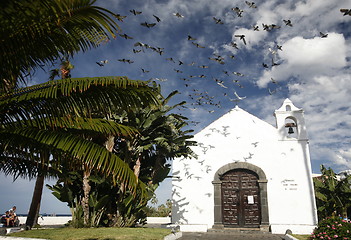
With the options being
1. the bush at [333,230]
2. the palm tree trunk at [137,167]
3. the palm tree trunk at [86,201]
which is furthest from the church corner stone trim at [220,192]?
the palm tree trunk at [86,201]

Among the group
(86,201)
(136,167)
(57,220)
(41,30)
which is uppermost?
(41,30)

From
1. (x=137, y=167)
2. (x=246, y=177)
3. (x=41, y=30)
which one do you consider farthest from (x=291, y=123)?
(x=41, y=30)

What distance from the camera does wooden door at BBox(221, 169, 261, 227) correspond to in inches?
512

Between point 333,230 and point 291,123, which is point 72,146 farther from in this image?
point 291,123

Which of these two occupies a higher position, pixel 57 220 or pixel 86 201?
pixel 86 201

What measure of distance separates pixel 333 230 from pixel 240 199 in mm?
5929

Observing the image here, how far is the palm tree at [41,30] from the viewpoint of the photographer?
3.56 m

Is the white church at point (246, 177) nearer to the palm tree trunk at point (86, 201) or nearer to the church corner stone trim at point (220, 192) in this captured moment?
the church corner stone trim at point (220, 192)

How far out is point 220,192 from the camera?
44.1 ft

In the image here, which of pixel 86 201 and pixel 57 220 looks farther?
pixel 57 220

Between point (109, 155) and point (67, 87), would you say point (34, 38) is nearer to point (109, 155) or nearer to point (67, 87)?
point (67, 87)

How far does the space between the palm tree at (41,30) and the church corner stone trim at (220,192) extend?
10.5 meters

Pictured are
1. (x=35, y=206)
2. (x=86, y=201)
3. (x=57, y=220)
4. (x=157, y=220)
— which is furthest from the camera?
(x=157, y=220)

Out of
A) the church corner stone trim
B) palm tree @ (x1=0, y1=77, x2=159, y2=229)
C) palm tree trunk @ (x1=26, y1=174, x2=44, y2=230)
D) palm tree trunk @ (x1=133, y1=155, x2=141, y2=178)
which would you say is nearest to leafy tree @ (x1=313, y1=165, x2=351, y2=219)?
the church corner stone trim
